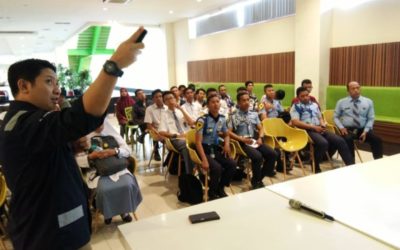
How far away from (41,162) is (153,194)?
308cm

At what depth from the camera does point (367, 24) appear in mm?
6242

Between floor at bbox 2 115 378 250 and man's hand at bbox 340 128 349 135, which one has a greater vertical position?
man's hand at bbox 340 128 349 135

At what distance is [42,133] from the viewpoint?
3.38 feet

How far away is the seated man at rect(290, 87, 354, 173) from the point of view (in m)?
→ 4.47

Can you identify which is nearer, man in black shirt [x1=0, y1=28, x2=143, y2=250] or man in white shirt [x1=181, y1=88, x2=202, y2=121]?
man in black shirt [x1=0, y1=28, x2=143, y2=250]

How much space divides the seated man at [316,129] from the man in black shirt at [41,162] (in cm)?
388

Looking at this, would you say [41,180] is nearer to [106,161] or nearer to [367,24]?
[106,161]

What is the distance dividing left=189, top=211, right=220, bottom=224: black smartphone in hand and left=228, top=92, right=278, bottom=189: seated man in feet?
7.99

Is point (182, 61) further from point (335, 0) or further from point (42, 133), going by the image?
point (42, 133)

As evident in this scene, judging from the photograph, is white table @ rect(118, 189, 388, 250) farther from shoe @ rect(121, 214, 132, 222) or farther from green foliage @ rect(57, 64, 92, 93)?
green foliage @ rect(57, 64, 92, 93)

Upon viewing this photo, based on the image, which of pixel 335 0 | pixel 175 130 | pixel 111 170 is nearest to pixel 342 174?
pixel 111 170

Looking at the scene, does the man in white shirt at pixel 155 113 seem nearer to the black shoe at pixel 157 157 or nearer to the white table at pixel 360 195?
the black shoe at pixel 157 157

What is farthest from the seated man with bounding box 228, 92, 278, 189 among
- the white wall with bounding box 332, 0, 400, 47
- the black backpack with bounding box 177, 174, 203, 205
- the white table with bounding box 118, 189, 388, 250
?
the white wall with bounding box 332, 0, 400, 47

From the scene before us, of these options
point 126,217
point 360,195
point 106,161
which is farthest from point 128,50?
point 126,217
